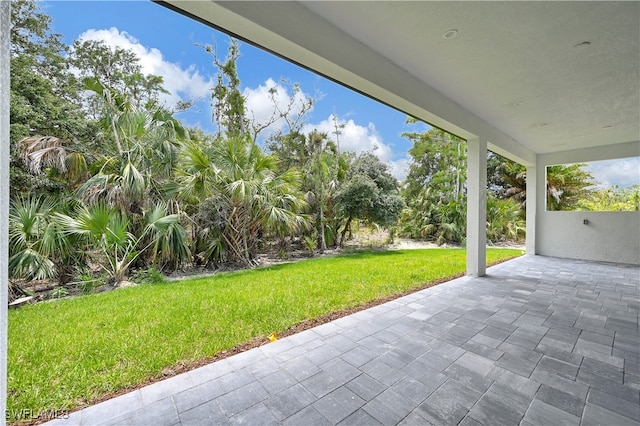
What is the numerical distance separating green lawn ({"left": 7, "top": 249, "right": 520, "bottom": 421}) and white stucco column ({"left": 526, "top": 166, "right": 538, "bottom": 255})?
13.0ft

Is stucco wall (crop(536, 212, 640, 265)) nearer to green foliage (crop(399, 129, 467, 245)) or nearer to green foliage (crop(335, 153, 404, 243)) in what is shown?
green foliage (crop(399, 129, 467, 245))

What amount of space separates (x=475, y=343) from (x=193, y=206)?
597 cm

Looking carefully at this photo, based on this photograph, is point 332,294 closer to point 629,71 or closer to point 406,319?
point 406,319

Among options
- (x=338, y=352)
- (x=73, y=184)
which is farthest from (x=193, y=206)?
(x=338, y=352)

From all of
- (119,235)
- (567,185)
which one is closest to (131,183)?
(119,235)

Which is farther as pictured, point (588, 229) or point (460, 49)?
point (588, 229)

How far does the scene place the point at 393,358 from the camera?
226 centimetres

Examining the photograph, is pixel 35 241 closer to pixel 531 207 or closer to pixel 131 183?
pixel 131 183

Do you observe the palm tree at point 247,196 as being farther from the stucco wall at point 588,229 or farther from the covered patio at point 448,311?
the stucco wall at point 588,229

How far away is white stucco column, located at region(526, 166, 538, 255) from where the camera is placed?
7431mm

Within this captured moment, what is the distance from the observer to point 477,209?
507 cm

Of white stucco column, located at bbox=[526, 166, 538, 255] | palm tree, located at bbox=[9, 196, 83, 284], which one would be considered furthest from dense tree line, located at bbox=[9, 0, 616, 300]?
white stucco column, located at bbox=[526, 166, 538, 255]

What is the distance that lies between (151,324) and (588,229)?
9364 millimetres

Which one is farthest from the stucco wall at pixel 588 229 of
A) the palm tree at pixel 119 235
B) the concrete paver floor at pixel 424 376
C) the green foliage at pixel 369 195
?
the palm tree at pixel 119 235
